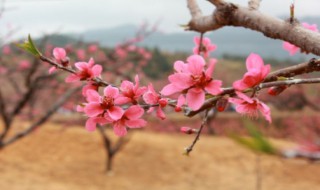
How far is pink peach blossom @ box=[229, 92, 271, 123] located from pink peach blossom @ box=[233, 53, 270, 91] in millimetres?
31

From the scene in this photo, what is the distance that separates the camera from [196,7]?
189cm

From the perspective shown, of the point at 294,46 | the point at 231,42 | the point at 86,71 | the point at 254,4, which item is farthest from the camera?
the point at 231,42

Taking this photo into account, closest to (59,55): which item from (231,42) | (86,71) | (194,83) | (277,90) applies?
(86,71)

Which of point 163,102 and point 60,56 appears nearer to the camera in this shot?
point 163,102

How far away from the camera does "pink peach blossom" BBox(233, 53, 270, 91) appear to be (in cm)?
95

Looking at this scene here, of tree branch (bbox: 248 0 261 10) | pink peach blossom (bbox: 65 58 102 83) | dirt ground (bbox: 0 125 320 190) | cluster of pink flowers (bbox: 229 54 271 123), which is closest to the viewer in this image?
cluster of pink flowers (bbox: 229 54 271 123)

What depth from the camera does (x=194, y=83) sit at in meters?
1.00

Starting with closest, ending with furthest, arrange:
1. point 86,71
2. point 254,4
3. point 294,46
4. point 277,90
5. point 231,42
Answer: point 277,90, point 86,71, point 254,4, point 294,46, point 231,42

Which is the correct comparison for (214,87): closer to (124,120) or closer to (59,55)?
(124,120)

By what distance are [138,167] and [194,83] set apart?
30.5ft

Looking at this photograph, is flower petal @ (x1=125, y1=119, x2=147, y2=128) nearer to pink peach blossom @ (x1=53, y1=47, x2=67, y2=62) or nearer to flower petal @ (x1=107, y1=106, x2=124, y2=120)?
flower petal @ (x1=107, y1=106, x2=124, y2=120)

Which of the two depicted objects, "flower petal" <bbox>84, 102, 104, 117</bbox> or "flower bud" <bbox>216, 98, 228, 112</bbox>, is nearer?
"flower bud" <bbox>216, 98, 228, 112</bbox>

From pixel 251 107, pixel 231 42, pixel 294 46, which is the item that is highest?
pixel 251 107

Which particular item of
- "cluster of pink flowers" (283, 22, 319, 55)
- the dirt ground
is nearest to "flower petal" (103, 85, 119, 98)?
"cluster of pink flowers" (283, 22, 319, 55)
